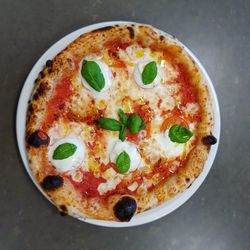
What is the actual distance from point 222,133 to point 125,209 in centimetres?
52

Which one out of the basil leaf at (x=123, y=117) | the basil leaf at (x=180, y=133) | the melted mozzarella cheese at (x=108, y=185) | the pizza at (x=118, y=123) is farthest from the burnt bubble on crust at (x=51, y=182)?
the basil leaf at (x=180, y=133)

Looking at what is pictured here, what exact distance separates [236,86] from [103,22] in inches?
20.2

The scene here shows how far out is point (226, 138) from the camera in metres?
1.48

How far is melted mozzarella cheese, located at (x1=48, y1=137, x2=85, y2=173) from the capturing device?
3.69 feet

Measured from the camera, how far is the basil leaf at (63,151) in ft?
3.62

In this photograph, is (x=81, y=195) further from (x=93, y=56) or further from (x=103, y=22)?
(x=103, y=22)

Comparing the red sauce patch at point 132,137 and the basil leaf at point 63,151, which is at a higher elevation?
the red sauce patch at point 132,137

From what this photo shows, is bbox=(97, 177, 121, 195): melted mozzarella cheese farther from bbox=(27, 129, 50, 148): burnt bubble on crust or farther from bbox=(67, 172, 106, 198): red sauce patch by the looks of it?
bbox=(27, 129, 50, 148): burnt bubble on crust

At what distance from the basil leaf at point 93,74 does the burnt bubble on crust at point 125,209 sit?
30 centimetres

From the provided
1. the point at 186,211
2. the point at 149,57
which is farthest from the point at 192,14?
the point at 186,211

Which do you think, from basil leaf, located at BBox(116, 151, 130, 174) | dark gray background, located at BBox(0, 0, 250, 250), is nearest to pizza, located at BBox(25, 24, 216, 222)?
basil leaf, located at BBox(116, 151, 130, 174)

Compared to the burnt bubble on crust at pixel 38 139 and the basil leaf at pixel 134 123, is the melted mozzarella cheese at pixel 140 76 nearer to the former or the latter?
the basil leaf at pixel 134 123

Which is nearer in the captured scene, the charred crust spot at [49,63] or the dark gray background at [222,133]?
the charred crust spot at [49,63]

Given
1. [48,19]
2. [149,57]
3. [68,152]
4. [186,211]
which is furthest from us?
[186,211]
